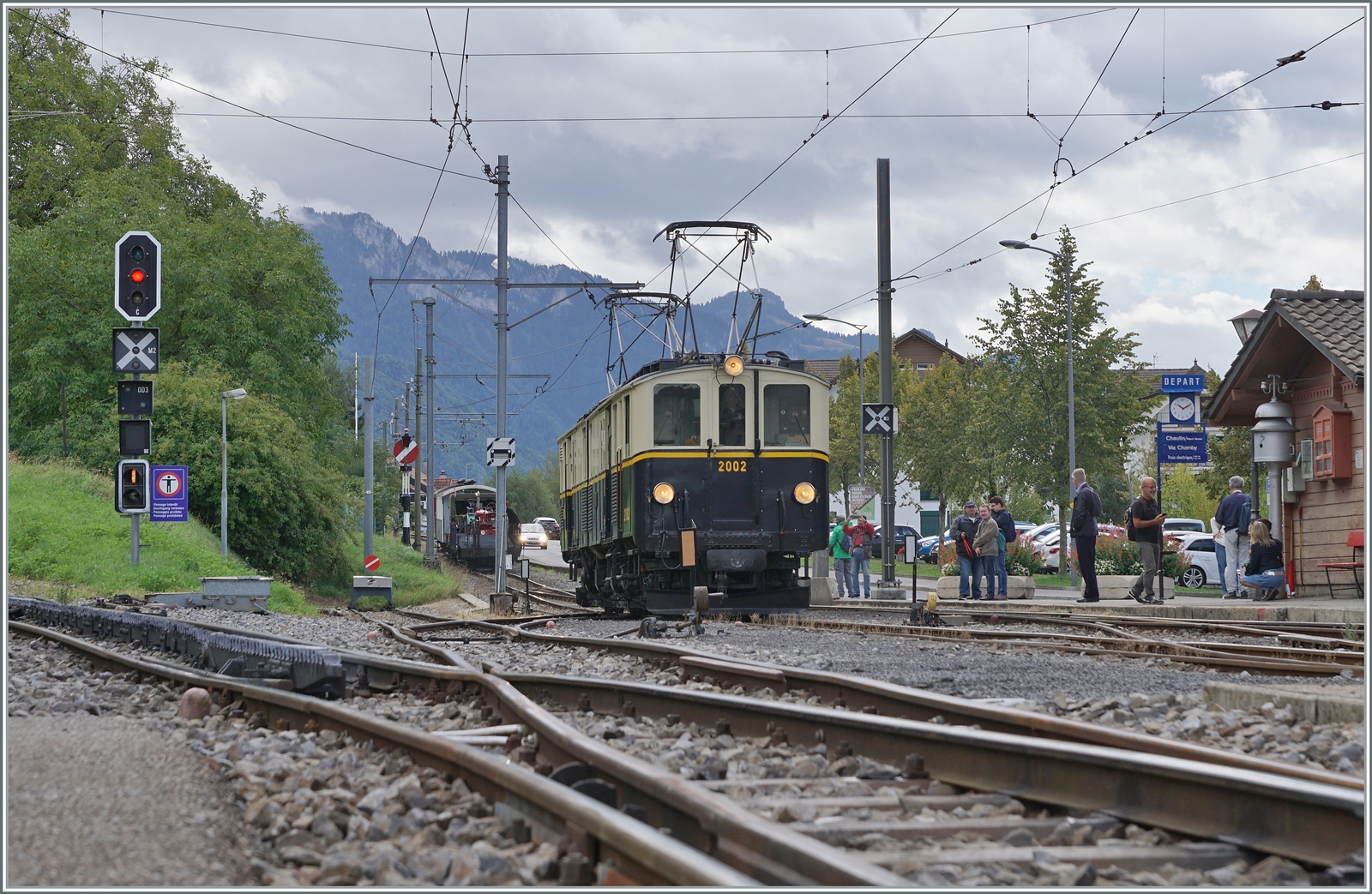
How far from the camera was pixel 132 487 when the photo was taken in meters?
17.6

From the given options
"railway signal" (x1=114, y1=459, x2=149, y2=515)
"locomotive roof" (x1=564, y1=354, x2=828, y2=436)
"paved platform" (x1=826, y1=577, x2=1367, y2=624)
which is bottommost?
"paved platform" (x1=826, y1=577, x2=1367, y2=624)

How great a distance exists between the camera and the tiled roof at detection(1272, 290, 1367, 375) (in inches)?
730

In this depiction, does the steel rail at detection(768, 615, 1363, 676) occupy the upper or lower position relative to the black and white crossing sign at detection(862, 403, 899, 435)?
lower

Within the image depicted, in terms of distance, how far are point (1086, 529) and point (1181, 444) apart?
3005 millimetres

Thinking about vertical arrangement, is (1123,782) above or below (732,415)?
below

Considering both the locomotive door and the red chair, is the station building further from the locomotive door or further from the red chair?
the locomotive door

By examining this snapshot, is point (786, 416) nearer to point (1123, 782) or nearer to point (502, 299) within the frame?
point (502, 299)

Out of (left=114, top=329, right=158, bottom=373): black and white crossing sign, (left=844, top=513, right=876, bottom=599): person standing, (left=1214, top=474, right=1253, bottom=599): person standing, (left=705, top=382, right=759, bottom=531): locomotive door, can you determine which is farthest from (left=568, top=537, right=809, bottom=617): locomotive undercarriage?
(left=844, top=513, right=876, bottom=599): person standing

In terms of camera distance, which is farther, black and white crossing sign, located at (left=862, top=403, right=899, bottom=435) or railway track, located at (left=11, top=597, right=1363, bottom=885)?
black and white crossing sign, located at (left=862, top=403, right=899, bottom=435)

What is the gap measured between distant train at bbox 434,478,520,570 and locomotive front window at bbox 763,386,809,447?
31.1 metres

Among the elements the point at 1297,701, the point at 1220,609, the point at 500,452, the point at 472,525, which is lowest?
the point at 1220,609

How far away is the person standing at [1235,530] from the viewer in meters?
20.3

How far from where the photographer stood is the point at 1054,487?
36875 mm

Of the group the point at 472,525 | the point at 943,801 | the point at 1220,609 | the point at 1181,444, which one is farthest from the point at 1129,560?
the point at 472,525
